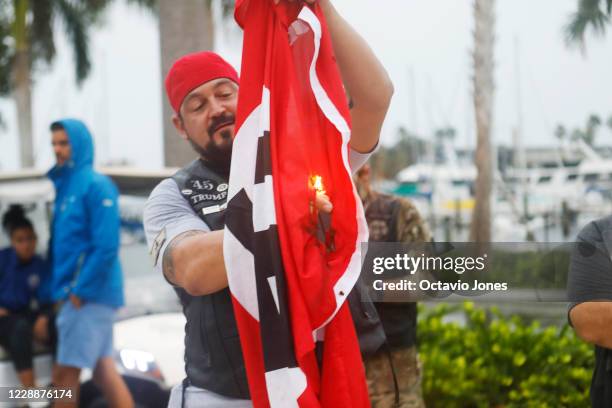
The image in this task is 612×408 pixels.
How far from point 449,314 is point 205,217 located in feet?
8.29

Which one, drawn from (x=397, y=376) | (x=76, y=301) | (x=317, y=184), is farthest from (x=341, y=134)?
(x=76, y=301)

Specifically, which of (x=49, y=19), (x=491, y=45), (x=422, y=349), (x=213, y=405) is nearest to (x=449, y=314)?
(x=422, y=349)

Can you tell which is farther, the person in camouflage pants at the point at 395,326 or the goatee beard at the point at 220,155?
the person in camouflage pants at the point at 395,326

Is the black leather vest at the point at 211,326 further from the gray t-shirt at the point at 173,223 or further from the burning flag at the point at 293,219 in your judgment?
the burning flag at the point at 293,219

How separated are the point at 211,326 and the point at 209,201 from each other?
32 cm

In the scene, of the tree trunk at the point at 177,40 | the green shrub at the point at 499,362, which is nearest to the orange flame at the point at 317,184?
the tree trunk at the point at 177,40

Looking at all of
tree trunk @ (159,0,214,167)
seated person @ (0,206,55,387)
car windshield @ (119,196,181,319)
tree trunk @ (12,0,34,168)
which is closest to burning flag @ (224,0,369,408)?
tree trunk @ (159,0,214,167)

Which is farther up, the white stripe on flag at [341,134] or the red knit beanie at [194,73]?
the red knit beanie at [194,73]

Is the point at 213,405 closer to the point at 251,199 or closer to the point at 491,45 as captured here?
the point at 251,199

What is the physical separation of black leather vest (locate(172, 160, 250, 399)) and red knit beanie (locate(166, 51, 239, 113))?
0.69ft

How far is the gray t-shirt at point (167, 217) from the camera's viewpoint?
1.90m

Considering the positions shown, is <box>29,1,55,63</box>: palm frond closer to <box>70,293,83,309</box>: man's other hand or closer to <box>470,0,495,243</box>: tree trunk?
<box>470,0,495,243</box>: tree trunk

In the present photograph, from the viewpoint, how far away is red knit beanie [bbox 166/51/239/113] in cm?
203

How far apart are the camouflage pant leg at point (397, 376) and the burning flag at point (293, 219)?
2.21 feet
